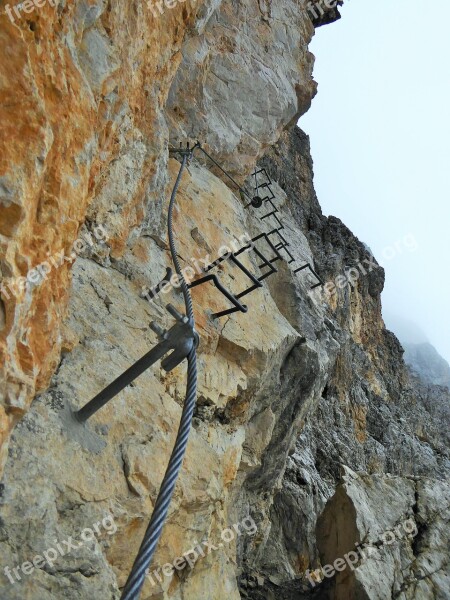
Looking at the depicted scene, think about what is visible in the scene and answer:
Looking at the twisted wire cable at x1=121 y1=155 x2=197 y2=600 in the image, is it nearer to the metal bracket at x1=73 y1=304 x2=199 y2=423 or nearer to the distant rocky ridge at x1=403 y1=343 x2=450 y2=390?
the metal bracket at x1=73 y1=304 x2=199 y2=423

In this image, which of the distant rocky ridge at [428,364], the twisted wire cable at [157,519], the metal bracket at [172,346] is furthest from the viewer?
the distant rocky ridge at [428,364]

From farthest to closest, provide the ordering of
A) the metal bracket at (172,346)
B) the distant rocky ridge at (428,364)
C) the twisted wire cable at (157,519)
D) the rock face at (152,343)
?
the distant rocky ridge at (428,364) → the metal bracket at (172,346) → the rock face at (152,343) → the twisted wire cable at (157,519)

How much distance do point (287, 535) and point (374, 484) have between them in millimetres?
3230

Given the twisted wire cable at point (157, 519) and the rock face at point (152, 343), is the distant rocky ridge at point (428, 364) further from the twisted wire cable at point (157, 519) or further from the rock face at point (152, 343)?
the twisted wire cable at point (157, 519)

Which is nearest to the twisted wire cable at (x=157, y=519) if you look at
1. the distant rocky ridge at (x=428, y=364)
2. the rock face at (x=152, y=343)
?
the rock face at (x=152, y=343)

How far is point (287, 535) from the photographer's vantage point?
28.8 feet

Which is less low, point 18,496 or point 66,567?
point 18,496

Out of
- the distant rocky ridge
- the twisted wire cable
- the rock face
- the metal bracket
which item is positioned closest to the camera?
the twisted wire cable

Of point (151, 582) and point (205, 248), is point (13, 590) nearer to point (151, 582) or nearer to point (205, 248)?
point (151, 582)

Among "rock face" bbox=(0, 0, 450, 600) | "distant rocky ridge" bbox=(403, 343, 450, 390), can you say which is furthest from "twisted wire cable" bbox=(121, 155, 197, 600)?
"distant rocky ridge" bbox=(403, 343, 450, 390)

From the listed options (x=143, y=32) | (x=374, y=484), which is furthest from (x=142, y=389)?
(x=374, y=484)

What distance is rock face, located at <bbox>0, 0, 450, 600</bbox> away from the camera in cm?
210

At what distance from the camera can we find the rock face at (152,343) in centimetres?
210

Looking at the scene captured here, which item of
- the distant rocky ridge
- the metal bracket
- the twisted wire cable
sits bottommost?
the distant rocky ridge
